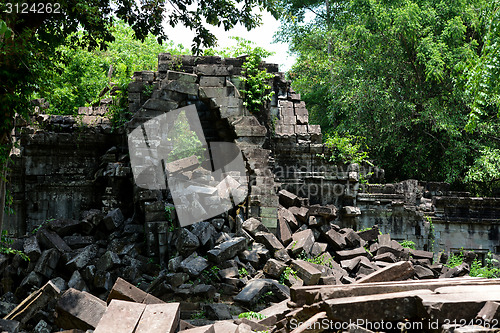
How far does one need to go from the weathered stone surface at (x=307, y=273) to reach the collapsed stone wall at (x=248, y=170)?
160 cm

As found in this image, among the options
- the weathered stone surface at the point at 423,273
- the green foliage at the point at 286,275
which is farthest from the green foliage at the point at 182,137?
the weathered stone surface at the point at 423,273

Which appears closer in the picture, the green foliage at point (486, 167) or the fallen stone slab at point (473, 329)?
the fallen stone slab at point (473, 329)

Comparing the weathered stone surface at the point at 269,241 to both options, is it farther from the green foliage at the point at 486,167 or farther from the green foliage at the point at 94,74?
the green foliage at the point at 486,167

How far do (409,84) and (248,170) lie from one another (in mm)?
10451

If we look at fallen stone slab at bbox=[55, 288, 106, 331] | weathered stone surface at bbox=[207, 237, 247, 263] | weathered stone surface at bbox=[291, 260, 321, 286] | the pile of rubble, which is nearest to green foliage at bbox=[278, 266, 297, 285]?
the pile of rubble

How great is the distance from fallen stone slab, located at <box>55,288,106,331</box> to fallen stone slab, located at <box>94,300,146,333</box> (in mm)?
374

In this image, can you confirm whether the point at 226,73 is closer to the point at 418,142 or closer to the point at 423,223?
the point at 423,223

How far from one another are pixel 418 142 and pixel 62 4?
14811 mm

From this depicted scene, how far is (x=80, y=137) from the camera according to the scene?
1023 cm

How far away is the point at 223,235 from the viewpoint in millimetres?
8234

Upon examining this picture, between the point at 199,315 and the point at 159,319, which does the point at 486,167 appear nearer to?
the point at 199,315

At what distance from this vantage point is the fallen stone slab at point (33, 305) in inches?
233

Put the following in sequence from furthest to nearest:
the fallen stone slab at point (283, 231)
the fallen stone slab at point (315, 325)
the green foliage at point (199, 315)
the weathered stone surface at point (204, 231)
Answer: the fallen stone slab at point (283, 231) → the weathered stone surface at point (204, 231) → the green foliage at point (199, 315) → the fallen stone slab at point (315, 325)

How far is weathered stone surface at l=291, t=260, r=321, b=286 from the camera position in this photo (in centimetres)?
733
